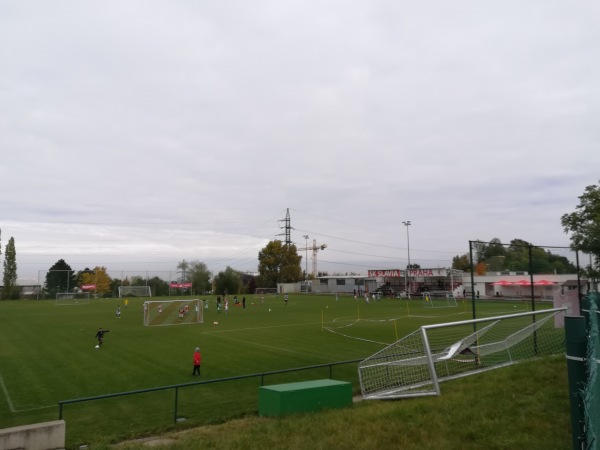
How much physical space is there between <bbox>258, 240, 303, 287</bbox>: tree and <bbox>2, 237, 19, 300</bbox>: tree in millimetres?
55224

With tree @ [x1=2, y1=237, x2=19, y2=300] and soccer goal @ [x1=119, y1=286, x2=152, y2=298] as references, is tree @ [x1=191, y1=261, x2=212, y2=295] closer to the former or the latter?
soccer goal @ [x1=119, y1=286, x2=152, y2=298]

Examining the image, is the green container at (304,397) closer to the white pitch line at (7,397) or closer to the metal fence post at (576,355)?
the metal fence post at (576,355)

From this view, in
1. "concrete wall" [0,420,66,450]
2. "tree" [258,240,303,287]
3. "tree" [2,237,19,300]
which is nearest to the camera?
"concrete wall" [0,420,66,450]

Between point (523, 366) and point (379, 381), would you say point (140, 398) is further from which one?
point (523, 366)

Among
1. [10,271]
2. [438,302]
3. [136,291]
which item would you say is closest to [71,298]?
[136,291]

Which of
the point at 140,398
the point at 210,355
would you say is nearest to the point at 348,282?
the point at 210,355

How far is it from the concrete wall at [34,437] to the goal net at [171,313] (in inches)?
1215

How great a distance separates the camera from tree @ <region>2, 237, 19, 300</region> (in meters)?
87.1

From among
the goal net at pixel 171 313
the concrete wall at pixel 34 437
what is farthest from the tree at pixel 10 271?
the concrete wall at pixel 34 437

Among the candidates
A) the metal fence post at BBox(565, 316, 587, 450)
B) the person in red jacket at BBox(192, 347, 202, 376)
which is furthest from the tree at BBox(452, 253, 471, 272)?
the metal fence post at BBox(565, 316, 587, 450)

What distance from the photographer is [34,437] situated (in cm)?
908

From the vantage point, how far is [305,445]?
718 cm

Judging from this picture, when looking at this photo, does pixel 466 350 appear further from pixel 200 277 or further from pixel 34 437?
pixel 200 277

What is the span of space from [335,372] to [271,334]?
13.5m
